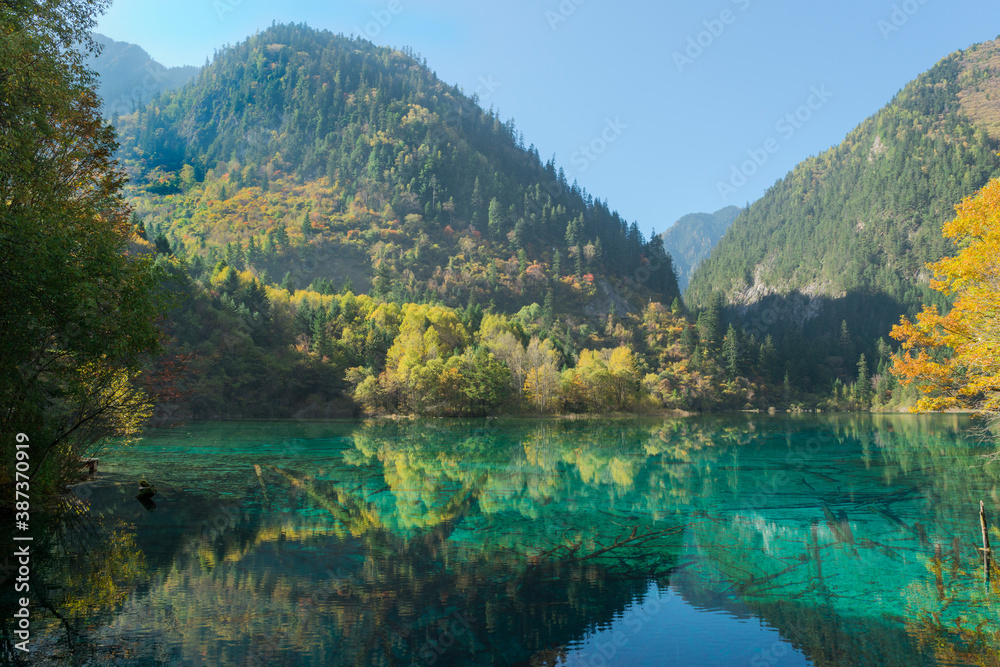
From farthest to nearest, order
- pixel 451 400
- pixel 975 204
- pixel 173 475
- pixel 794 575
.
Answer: pixel 451 400 < pixel 173 475 < pixel 975 204 < pixel 794 575

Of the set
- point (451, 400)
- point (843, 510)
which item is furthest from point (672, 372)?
point (843, 510)

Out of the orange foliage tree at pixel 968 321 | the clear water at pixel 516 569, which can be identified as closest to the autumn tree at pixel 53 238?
the clear water at pixel 516 569

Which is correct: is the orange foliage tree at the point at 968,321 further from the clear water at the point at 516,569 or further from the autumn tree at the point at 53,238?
the autumn tree at the point at 53,238

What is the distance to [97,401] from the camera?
2108 centimetres

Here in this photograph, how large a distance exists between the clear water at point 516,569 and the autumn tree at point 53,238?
5222 mm

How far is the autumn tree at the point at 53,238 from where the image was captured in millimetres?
12906

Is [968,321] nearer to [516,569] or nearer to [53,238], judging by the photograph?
[516,569]

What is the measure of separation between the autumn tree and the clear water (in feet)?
17.1

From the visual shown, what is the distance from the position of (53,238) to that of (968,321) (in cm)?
2924

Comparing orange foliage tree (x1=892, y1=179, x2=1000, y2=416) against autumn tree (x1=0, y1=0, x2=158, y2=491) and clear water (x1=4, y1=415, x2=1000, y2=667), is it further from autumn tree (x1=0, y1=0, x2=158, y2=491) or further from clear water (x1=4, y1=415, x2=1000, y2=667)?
autumn tree (x1=0, y1=0, x2=158, y2=491)

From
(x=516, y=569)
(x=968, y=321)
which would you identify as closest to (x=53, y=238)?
(x=516, y=569)

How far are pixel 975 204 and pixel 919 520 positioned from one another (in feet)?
41.2

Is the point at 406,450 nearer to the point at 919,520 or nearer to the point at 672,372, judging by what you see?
the point at 919,520

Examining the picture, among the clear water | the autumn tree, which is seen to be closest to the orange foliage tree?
the clear water
